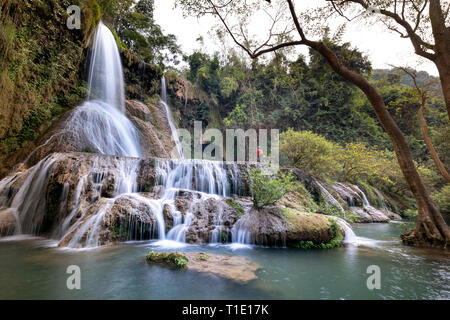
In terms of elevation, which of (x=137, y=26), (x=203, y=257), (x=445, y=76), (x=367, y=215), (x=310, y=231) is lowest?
(x=367, y=215)

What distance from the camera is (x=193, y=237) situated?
6141 mm

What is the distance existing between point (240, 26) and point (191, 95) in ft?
54.9

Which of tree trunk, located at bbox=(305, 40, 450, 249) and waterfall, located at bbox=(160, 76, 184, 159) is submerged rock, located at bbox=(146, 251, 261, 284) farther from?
waterfall, located at bbox=(160, 76, 184, 159)

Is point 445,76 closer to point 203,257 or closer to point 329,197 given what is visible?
point 203,257

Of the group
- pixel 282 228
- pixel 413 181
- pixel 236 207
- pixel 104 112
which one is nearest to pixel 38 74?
pixel 104 112

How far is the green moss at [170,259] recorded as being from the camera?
3938 millimetres

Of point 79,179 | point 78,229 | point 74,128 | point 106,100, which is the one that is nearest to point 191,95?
point 106,100

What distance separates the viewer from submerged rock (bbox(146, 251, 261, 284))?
3.64 meters

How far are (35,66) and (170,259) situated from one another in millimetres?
11147

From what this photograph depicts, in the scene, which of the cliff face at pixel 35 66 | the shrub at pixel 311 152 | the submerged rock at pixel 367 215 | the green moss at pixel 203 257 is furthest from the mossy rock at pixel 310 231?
the cliff face at pixel 35 66

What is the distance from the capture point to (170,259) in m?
4.11

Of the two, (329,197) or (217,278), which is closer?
(217,278)

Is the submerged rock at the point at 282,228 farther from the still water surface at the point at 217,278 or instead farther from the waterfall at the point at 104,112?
the waterfall at the point at 104,112

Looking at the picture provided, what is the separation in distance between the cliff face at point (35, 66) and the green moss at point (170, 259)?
8142 mm
